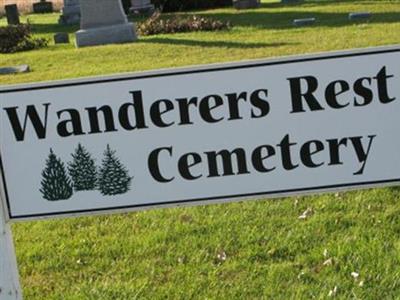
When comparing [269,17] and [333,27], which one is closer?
[333,27]

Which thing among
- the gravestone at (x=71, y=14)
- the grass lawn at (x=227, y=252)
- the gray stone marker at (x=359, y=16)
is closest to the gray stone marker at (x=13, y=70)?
the gray stone marker at (x=359, y=16)

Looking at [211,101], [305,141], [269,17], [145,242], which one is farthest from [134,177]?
[269,17]

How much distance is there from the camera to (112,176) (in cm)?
209

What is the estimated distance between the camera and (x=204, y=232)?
3.88 m

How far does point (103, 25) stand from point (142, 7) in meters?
8.82

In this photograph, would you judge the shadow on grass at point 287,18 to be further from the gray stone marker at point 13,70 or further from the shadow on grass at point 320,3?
the gray stone marker at point 13,70

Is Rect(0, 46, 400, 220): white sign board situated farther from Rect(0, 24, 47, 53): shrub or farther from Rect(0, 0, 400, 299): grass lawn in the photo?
Rect(0, 24, 47, 53): shrub

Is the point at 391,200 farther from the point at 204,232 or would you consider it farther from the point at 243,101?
the point at 243,101

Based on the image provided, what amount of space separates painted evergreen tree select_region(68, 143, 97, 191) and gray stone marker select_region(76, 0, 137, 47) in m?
11.1

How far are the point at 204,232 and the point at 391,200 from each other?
113cm

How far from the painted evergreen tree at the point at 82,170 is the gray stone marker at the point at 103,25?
36.3 ft

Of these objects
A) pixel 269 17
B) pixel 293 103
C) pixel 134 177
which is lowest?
pixel 269 17

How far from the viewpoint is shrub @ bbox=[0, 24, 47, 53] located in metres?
14.1

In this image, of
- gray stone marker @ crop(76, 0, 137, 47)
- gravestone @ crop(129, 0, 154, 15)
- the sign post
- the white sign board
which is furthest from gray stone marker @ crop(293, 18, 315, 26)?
the sign post
